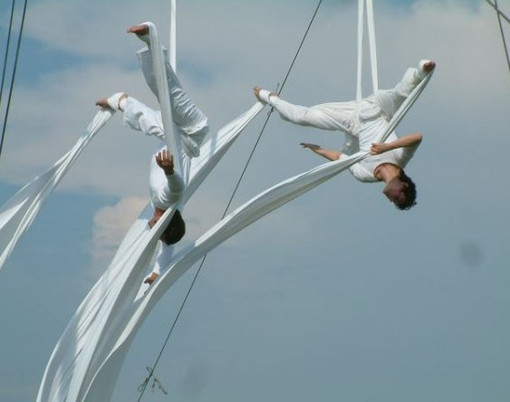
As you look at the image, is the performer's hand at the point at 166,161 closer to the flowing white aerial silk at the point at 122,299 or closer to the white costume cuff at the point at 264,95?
the flowing white aerial silk at the point at 122,299

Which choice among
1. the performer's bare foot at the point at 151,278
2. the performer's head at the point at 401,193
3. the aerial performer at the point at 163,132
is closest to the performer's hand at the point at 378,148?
the performer's head at the point at 401,193

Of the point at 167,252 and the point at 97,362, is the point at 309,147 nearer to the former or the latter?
the point at 167,252

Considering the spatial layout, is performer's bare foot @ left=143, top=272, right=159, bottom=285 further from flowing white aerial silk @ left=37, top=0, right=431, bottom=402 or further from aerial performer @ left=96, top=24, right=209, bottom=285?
flowing white aerial silk @ left=37, top=0, right=431, bottom=402

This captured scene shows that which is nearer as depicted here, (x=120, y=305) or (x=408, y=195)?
(x=408, y=195)

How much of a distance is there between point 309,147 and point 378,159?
2.61 feet

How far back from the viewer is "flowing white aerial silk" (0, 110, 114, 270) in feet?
35.4

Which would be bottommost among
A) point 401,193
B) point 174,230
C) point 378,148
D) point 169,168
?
point 174,230

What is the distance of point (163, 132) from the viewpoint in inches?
402

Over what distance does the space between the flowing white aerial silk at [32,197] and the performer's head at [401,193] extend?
242 cm

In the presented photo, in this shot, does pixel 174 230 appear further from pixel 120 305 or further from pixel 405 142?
pixel 405 142

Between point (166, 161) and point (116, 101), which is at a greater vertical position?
point (116, 101)

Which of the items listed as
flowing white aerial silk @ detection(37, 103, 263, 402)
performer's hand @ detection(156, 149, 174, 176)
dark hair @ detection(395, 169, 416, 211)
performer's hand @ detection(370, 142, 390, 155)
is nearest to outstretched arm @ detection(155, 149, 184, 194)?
performer's hand @ detection(156, 149, 174, 176)

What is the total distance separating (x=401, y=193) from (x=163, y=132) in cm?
173

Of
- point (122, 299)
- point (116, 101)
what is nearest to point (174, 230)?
point (122, 299)
